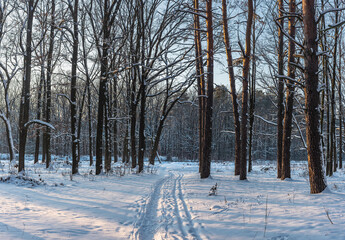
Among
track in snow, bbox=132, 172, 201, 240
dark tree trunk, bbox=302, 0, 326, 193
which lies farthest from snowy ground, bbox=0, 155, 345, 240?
dark tree trunk, bbox=302, 0, 326, 193

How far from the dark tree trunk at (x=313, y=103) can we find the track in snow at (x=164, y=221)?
3846 millimetres

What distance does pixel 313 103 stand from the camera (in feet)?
20.9

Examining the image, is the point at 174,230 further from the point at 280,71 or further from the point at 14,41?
the point at 14,41

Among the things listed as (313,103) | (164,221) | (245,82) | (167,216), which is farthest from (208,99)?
(164,221)

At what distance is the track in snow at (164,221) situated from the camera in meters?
4.19

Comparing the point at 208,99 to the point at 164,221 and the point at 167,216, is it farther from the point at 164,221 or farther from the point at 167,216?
the point at 164,221

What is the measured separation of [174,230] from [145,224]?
28.9 inches

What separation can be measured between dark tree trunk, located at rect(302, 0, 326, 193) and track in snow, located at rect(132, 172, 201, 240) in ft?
12.6

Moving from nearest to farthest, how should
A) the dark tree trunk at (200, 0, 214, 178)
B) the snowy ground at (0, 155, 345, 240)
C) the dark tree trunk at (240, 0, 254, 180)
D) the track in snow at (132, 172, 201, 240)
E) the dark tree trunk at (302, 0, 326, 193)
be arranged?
the snowy ground at (0, 155, 345, 240) → the track in snow at (132, 172, 201, 240) → the dark tree trunk at (302, 0, 326, 193) → the dark tree trunk at (240, 0, 254, 180) → the dark tree trunk at (200, 0, 214, 178)

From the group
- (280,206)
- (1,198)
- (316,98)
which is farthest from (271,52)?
(1,198)

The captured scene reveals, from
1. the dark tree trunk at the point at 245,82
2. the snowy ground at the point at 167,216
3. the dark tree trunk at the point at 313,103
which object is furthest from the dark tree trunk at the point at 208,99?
the dark tree trunk at the point at 313,103

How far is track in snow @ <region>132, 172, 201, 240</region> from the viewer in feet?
13.8

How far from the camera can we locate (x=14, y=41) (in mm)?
16859

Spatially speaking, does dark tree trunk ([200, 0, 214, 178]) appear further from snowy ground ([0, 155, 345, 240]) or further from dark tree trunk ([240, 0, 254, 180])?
snowy ground ([0, 155, 345, 240])
